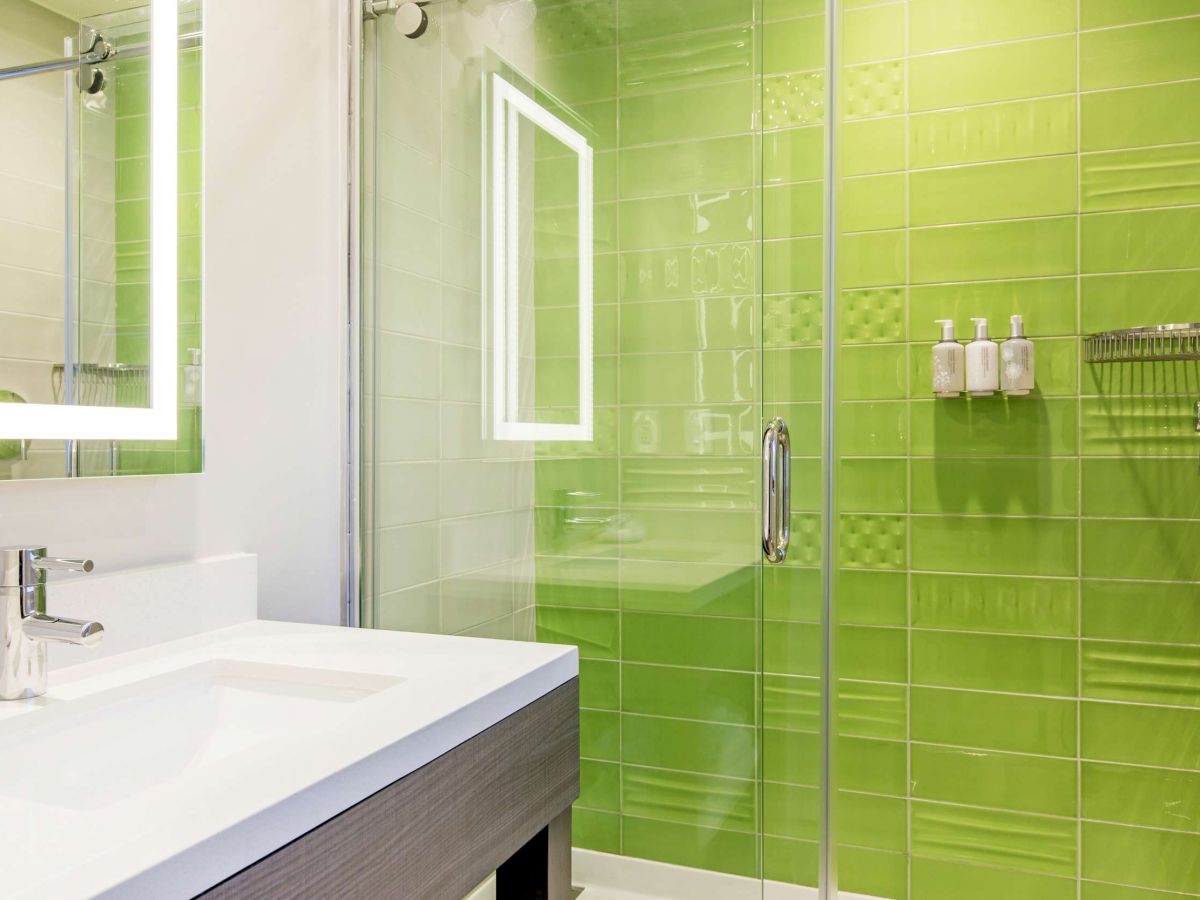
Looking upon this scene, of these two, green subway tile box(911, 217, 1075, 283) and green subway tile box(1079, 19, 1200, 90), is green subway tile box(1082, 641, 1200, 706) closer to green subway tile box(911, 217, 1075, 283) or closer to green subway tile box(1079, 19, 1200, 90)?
green subway tile box(911, 217, 1075, 283)

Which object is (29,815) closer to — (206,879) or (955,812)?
(206,879)

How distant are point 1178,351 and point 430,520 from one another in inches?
62.0

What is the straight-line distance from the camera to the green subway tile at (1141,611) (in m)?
1.87

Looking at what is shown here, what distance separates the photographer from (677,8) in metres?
1.37

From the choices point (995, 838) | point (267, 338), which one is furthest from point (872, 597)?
point (267, 338)

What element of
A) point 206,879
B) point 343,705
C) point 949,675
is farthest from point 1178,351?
point 206,879

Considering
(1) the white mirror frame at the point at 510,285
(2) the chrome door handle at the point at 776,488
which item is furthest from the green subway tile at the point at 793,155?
(2) the chrome door handle at the point at 776,488

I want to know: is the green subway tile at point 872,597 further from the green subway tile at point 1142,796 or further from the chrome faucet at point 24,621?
the chrome faucet at point 24,621

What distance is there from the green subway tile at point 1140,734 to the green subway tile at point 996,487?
1.46 feet

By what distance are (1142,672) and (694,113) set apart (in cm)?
153

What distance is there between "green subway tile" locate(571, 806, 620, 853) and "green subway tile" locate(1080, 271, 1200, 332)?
4.73ft

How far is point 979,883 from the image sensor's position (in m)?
1.99

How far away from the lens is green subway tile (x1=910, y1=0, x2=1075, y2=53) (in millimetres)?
1922

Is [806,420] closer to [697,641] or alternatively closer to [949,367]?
[697,641]
